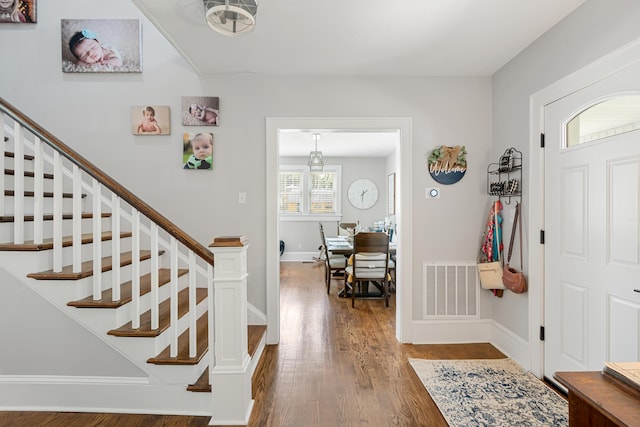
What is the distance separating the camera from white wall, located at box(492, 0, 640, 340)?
1784 mm

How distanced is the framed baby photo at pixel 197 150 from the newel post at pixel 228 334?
1324 mm

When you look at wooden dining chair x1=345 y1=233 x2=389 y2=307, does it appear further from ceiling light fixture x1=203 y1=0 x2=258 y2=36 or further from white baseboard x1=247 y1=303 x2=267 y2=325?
ceiling light fixture x1=203 y1=0 x2=258 y2=36

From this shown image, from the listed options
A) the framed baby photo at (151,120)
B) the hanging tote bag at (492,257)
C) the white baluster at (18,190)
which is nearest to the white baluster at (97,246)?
the white baluster at (18,190)

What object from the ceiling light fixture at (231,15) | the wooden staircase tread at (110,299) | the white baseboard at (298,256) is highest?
the ceiling light fixture at (231,15)

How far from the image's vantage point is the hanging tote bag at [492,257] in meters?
2.81

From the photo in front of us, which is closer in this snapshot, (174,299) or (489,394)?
(174,299)

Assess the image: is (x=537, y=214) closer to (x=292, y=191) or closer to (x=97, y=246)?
(x=97, y=246)

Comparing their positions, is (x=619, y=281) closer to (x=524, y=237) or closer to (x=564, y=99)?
(x=524, y=237)

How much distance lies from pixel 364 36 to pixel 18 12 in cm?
316

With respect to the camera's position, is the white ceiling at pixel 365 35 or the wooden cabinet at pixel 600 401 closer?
the wooden cabinet at pixel 600 401

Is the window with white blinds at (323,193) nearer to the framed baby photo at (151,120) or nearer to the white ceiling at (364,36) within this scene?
the white ceiling at (364,36)

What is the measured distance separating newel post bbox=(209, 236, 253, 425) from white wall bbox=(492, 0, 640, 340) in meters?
2.18

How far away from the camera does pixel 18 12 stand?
291 cm

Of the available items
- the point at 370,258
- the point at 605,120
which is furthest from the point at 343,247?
the point at 605,120
